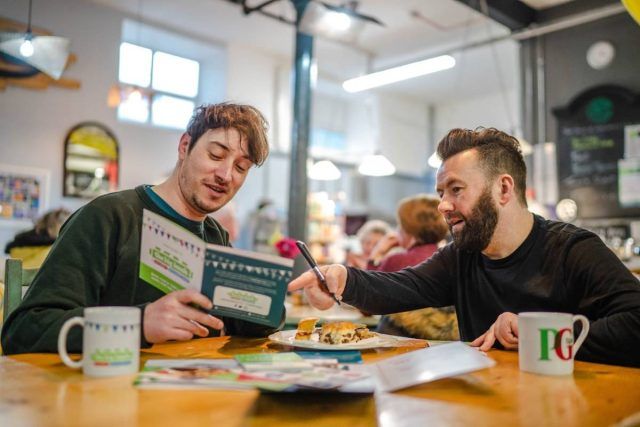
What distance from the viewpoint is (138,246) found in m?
1.58

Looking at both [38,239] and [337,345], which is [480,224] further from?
[38,239]

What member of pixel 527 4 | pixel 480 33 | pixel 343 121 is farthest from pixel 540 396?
pixel 343 121

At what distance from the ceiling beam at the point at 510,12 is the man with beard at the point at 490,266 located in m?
5.54

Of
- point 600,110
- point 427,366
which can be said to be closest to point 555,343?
point 427,366

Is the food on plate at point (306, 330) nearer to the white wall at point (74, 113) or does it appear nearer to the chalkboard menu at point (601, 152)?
the chalkboard menu at point (601, 152)

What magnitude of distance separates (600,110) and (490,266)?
225 inches

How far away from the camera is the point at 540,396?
980mm

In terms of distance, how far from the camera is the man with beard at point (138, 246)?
124 cm

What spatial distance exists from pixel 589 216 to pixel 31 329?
6615mm

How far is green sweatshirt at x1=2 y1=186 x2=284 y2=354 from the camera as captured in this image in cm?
130

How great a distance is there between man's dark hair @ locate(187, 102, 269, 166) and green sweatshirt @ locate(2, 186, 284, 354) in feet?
0.87

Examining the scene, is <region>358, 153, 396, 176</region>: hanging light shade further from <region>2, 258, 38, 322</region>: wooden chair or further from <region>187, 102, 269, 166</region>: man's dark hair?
<region>2, 258, 38, 322</region>: wooden chair

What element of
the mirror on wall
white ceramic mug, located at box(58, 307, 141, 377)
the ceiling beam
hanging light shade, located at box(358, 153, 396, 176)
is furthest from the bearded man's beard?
the mirror on wall

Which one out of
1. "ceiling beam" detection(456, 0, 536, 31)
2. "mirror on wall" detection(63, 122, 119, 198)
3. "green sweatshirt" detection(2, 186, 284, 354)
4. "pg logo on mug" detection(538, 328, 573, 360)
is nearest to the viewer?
"pg logo on mug" detection(538, 328, 573, 360)
